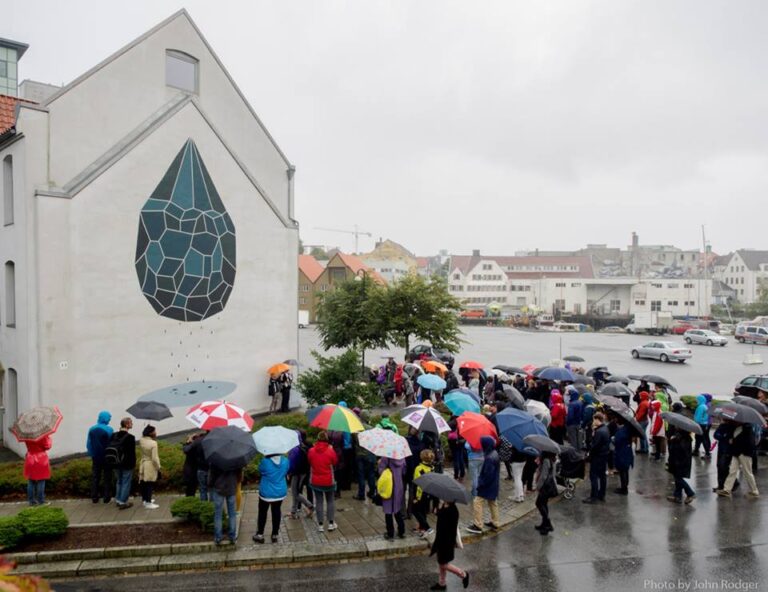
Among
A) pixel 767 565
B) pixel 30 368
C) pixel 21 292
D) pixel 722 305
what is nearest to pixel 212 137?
pixel 21 292

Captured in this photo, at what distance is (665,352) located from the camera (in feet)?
124

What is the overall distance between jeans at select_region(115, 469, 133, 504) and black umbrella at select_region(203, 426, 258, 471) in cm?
311

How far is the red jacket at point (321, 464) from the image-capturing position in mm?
9719

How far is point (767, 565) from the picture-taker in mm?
8766

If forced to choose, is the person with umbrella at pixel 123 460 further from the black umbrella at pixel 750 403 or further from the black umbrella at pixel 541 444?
the black umbrella at pixel 750 403

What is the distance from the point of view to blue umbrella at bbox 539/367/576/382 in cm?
1744

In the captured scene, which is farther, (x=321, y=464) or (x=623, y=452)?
(x=623, y=452)

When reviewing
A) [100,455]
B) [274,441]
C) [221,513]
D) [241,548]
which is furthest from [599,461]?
[100,455]

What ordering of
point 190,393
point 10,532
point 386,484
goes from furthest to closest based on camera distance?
1. point 190,393
2. point 386,484
3. point 10,532

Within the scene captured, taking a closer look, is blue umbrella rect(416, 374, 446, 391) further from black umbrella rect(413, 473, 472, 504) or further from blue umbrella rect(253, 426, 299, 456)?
black umbrella rect(413, 473, 472, 504)

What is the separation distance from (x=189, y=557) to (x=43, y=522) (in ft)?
8.13

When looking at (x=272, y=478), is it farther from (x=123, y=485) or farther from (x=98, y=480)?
(x=98, y=480)

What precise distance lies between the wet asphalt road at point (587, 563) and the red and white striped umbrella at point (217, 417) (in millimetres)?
2602

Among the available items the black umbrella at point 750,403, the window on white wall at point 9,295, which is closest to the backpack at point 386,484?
the black umbrella at point 750,403
